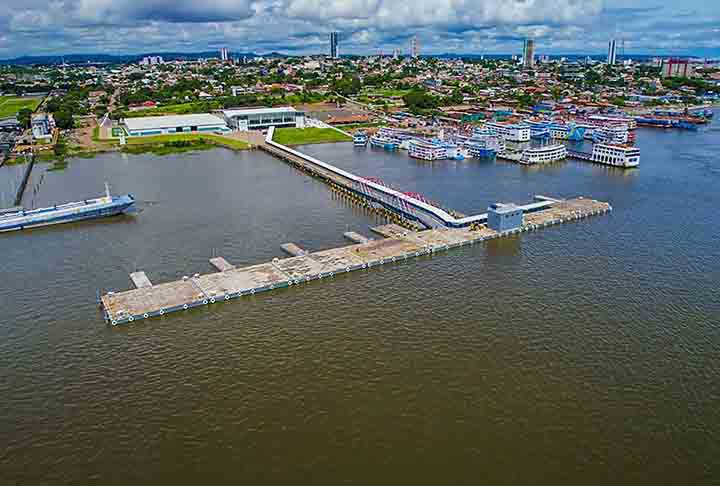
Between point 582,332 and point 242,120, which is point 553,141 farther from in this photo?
point 582,332

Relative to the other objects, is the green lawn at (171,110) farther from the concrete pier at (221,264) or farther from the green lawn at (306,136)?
the concrete pier at (221,264)

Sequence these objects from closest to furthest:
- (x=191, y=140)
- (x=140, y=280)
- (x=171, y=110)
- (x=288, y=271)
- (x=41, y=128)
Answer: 1. (x=140, y=280)
2. (x=288, y=271)
3. (x=191, y=140)
4. (x=41, y=128)
5. (x=171, y=110)

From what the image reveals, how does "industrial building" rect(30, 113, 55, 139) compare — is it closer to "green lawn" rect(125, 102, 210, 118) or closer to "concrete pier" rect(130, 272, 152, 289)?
"green lawn" rect(125, 102, 210, 118)

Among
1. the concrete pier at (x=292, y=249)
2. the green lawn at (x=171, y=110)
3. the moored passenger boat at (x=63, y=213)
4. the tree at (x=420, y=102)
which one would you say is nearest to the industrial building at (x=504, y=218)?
the concrete pier at (x=292, y=249)

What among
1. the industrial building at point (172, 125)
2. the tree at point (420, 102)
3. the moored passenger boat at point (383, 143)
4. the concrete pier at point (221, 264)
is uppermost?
the tree at point (420, 102)

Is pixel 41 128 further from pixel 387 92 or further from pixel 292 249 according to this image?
pixel 387 92

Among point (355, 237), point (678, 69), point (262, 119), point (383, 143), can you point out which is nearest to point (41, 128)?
point (262, 119)

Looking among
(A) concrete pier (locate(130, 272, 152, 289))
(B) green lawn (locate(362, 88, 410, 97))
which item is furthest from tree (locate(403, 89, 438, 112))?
(A) concrete pier (locate(130, 272, 152, 289))
